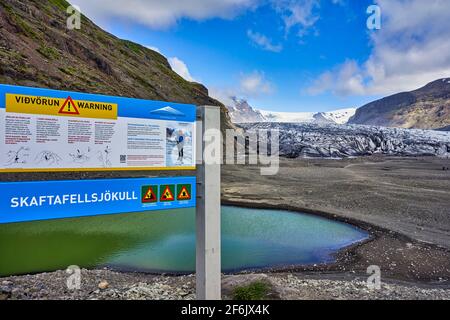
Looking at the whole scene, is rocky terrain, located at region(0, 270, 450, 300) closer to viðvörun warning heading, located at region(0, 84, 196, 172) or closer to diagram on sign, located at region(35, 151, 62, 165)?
viðvörun warning heading, located at region(0, 84, 196, 172)

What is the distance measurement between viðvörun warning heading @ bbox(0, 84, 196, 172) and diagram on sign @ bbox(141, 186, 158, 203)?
0.32 meters

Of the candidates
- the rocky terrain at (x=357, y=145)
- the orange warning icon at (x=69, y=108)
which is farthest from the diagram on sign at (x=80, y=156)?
the rocky terrain at (x=357, y=145)

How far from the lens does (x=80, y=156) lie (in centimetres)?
520

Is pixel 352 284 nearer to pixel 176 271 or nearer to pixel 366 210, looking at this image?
pixel 176 271

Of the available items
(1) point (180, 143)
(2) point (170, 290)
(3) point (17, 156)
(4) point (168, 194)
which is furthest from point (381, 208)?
(3) point (17, 156)

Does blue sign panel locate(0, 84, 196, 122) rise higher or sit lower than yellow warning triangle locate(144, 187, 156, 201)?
higher

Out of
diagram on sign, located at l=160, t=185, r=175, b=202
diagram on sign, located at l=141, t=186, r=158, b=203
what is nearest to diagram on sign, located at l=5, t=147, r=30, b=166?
diagram on sign, located at l=141, t=186, r=158, b=203

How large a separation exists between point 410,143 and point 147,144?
101 metres

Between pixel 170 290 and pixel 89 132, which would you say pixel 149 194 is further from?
pixel 170 290

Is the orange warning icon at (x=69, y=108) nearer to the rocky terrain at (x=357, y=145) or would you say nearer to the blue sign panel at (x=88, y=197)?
the blue sign panel at (x=88, y=197)

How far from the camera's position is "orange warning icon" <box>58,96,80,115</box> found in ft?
16.3
